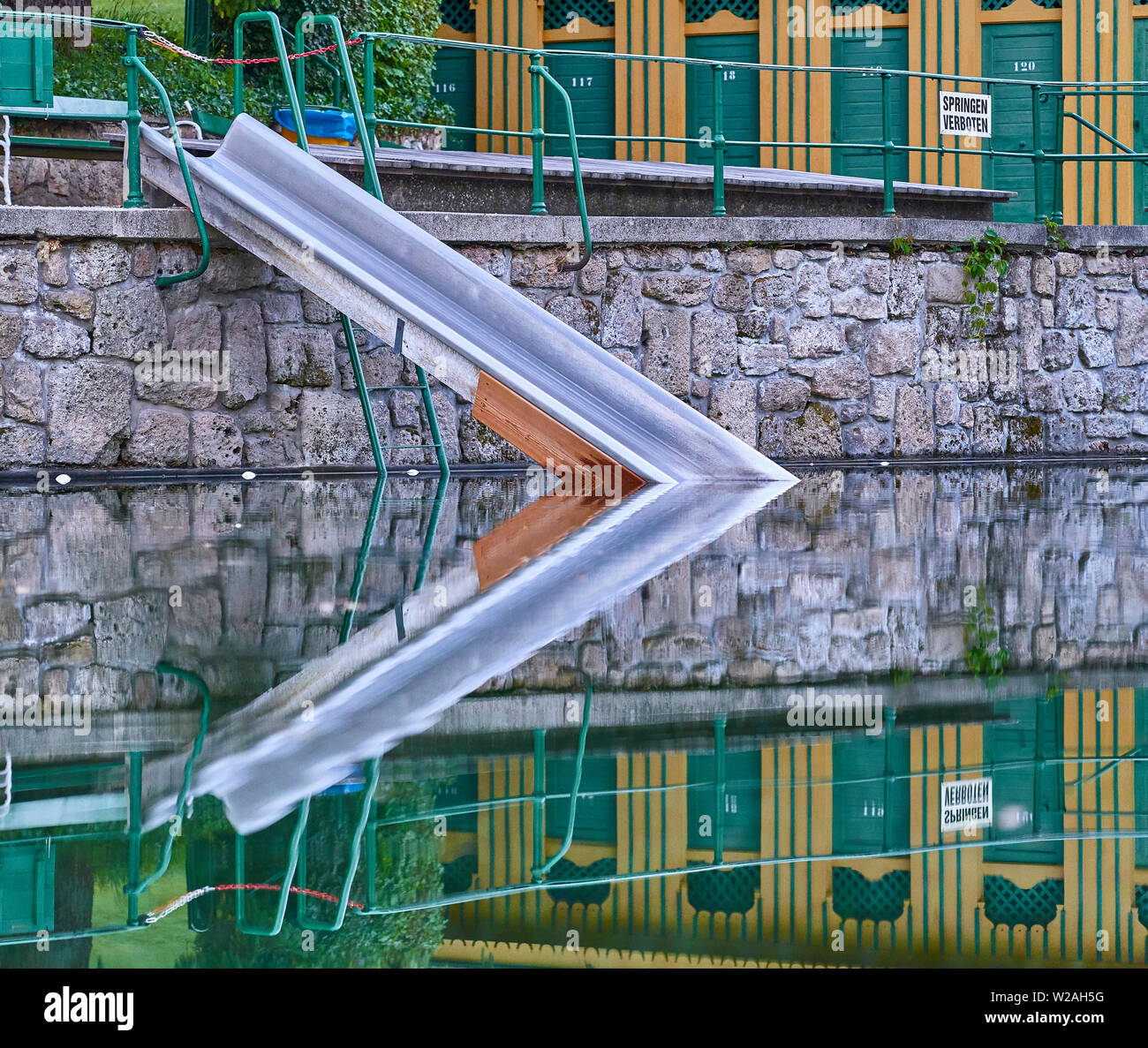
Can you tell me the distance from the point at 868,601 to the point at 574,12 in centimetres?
1205

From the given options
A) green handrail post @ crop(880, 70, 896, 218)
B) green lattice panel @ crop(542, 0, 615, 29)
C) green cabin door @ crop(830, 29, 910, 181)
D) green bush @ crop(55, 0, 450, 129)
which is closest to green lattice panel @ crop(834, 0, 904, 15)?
green cabin door @ crop(830, 29, 910, 181)

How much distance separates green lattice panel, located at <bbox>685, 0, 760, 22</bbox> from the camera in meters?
14.5

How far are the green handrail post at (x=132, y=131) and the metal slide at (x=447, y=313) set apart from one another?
124 millimetres

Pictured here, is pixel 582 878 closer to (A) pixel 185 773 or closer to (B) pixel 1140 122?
(A) pixel 185 773

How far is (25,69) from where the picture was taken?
8.80 metres

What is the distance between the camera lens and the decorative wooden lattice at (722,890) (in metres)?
1.67

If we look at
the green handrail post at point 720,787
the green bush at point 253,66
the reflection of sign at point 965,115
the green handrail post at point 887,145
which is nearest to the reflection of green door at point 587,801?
the green handrail post at point 720,787

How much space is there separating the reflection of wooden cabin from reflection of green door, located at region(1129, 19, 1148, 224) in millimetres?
13109

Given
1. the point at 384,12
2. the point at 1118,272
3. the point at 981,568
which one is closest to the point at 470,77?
the point at 384,12

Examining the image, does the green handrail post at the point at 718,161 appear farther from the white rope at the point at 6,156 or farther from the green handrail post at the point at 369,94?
the white rope at the point at 6,156
